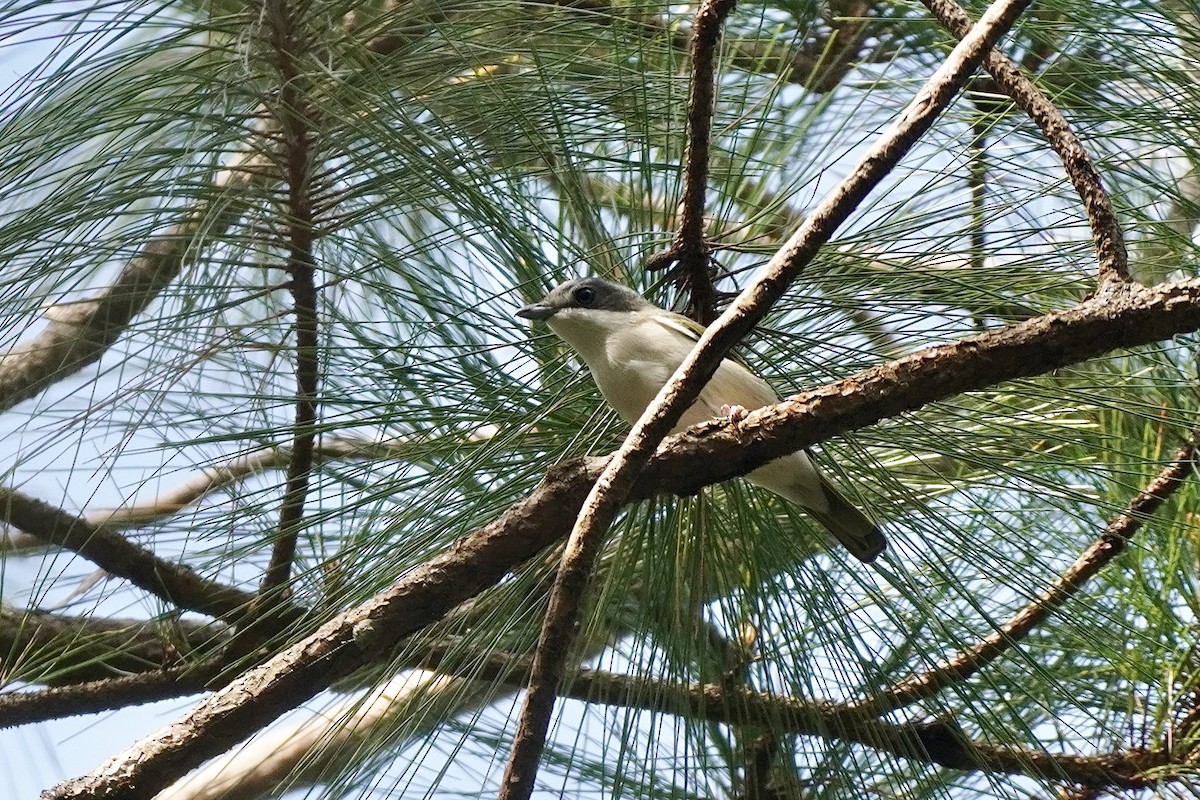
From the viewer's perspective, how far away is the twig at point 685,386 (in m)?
1.05

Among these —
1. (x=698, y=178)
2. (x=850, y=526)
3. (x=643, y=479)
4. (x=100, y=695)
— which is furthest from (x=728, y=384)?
(x=100, y=695)

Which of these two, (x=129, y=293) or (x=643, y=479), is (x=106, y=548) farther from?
(x=643, y=479)

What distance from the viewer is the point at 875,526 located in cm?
167

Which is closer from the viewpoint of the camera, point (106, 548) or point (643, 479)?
point (643, 479)

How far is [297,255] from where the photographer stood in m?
1.73

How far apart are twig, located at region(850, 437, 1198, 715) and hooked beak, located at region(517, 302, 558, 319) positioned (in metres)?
0.76

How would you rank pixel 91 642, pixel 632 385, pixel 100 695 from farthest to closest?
pixel 100 695 < pixel 91 642 < pixel 632 385

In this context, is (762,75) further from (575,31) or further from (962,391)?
(962,391)

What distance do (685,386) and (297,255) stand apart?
862mm

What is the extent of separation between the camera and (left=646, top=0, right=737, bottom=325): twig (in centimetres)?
144

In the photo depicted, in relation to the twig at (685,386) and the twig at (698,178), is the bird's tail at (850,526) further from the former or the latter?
the twig at (685,386)

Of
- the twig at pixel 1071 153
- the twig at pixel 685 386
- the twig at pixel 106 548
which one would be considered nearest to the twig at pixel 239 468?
the twig at pixel 106 548

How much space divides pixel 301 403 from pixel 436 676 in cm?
52

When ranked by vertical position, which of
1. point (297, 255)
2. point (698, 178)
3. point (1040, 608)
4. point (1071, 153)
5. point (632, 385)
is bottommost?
point (1040, 608)
